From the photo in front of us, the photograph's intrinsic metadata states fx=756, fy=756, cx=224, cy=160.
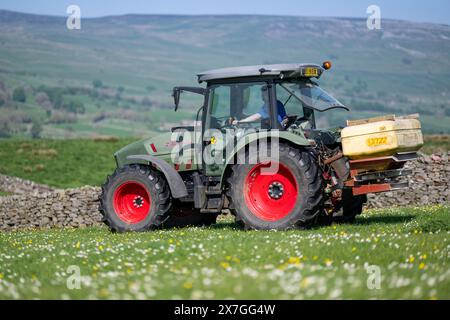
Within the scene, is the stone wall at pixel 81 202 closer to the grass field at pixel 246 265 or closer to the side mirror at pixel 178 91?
the grass field at pixel 246 265

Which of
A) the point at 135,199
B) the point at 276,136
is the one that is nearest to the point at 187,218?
the point at 135,199

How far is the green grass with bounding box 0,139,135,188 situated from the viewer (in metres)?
44.4

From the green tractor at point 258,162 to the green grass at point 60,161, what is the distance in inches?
1056

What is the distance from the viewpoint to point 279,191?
14.4 m

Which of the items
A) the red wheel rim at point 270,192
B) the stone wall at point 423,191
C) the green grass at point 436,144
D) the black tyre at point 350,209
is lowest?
the green grass at point 436,144

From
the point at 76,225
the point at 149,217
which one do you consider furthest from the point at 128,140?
the point at 149,217

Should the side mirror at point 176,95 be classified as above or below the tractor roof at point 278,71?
below

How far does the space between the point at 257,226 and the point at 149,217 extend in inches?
112

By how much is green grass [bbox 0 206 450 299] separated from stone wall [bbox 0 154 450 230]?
1007 cm

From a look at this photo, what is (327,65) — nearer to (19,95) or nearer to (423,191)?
(423,191)

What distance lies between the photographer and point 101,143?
5716 cm

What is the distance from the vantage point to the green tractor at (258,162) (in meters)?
13.8

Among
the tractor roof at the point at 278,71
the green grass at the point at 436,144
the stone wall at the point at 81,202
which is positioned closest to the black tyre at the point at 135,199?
the tractor roof at the point at 278,71

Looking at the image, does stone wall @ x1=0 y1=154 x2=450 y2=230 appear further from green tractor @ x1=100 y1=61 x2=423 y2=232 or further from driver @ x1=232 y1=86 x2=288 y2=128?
driver @ x1=232 y1=86 x2=288 y2=128
